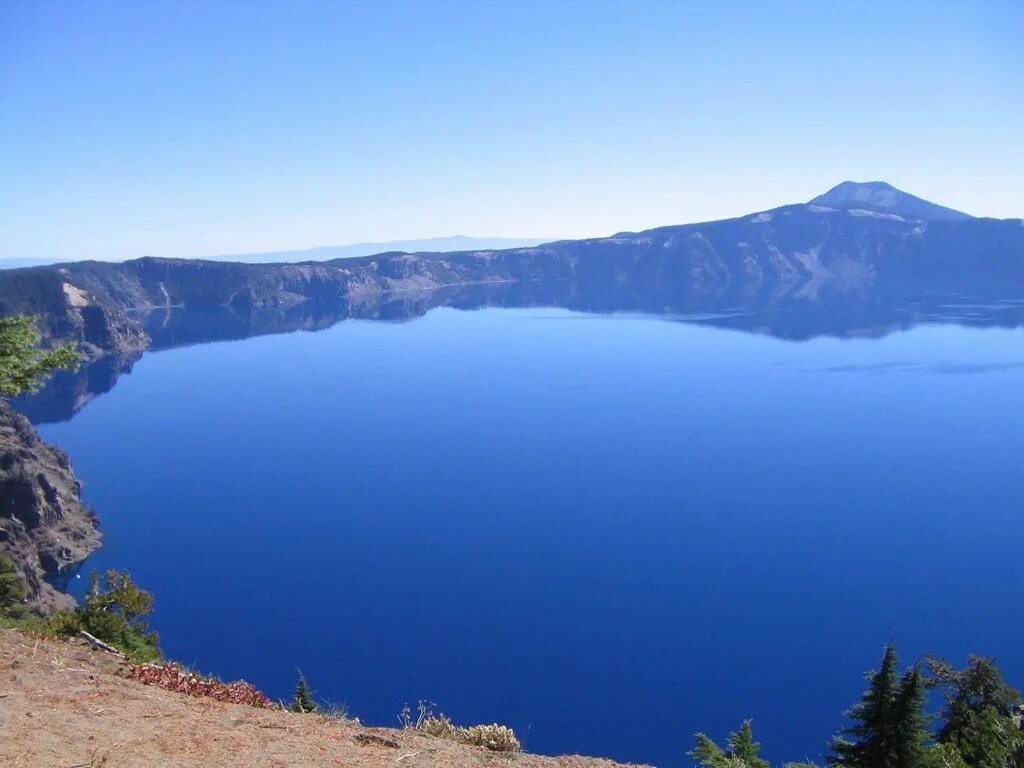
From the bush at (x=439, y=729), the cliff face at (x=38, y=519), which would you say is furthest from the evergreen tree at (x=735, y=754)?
the cliff face at (x=38, y=519)

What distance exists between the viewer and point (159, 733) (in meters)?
8.23

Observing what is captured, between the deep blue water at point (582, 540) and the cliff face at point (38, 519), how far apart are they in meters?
2.78

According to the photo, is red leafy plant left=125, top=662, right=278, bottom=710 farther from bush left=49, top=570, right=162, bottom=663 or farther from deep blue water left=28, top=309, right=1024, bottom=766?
deep blue water left=28, top=309, right=1024, bottom=766

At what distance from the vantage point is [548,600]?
46.3 meters

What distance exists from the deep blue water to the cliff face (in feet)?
9.12

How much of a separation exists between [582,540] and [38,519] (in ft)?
139

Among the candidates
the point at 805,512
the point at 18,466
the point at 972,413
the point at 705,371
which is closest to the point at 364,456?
the point at 18,466

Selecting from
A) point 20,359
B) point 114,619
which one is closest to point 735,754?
point 114,619

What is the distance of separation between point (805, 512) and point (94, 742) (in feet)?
198

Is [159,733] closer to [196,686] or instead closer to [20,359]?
[196,686]

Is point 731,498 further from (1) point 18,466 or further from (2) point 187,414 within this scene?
(2) point 187,414

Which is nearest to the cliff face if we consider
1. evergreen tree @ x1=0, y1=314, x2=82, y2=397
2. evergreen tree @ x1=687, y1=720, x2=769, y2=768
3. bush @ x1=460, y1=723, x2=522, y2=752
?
evergreen tree @ x1=0, y1=314, x2=82, y2=397

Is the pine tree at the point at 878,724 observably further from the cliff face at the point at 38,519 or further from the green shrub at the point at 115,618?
the cliff face at the point at 38,519

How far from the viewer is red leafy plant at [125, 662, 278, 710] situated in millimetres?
9961
